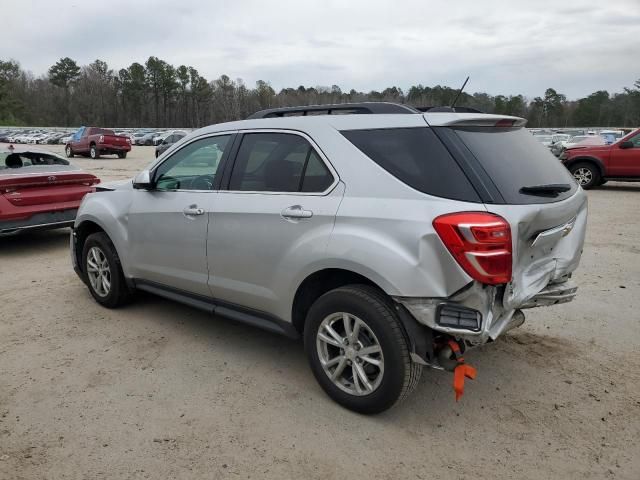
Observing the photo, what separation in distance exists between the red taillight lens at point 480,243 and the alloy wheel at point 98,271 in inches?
134

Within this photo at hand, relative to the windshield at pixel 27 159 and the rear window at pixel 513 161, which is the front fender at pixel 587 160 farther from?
the windshield at pixel 27 159

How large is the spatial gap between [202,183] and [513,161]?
2305mm

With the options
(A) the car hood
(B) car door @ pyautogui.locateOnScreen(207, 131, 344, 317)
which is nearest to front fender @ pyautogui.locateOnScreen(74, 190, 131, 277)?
(A) the car hood

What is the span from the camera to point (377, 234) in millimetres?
2854

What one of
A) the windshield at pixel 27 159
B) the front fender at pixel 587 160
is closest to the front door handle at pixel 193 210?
the windshield at pixel 27 159

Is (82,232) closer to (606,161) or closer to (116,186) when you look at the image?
(116,186)

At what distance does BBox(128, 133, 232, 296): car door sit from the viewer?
12.8ft

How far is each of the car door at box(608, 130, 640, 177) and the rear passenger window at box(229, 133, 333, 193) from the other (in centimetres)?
1270

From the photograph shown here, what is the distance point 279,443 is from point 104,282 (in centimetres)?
283

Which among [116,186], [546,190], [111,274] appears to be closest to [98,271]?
[111,274]

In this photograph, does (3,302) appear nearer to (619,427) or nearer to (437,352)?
(437,352)

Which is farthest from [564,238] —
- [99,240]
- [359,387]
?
[99,240]

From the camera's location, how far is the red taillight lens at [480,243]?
259 centimetres

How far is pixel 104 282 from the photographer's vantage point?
16.1 feet
